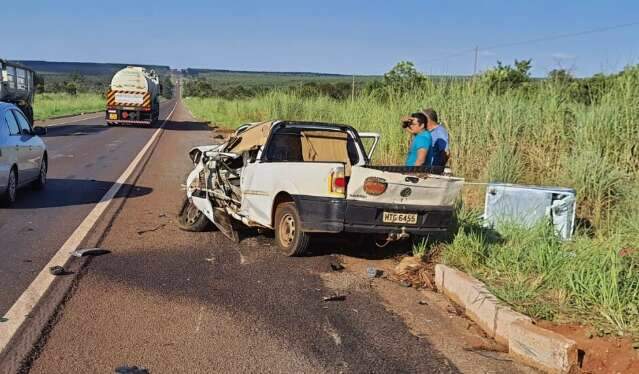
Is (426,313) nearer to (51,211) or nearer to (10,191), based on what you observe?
(51,211)

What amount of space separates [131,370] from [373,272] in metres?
3.19

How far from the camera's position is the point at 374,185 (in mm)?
6750

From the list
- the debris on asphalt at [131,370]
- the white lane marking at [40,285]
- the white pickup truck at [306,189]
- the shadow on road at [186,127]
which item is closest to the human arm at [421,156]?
the white pickup truck at [306,189]

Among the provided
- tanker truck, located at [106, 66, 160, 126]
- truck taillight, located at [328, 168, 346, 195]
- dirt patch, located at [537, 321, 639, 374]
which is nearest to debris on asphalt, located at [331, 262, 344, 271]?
truck taillight, located at [328, 168, 346, 195]

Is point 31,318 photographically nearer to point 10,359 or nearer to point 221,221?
point 10,359

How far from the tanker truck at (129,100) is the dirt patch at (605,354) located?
112 ft

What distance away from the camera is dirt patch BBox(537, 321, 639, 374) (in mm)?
4273

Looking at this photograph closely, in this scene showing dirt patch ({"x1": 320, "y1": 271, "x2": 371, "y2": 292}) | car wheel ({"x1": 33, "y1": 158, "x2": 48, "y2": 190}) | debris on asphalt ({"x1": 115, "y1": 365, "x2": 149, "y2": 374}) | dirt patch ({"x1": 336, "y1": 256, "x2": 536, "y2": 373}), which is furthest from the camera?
car wheel ({"x1": 33, "y1": 158, "x2": 48, "y2": 190})

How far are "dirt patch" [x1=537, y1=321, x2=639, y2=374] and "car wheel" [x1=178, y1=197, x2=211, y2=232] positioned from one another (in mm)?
5204

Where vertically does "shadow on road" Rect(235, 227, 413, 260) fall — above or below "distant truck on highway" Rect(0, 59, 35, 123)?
below

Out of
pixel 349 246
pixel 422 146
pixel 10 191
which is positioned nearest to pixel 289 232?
pixel 349 246

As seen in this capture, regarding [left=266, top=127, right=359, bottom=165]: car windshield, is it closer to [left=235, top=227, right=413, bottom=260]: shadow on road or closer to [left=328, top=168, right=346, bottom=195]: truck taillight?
[left=235, top=227, right=413, bottom=260]: shadow on road

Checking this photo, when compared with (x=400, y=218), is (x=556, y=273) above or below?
below

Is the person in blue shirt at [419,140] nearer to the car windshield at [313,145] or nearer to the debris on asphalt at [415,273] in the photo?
the car windshield at [313,145]
